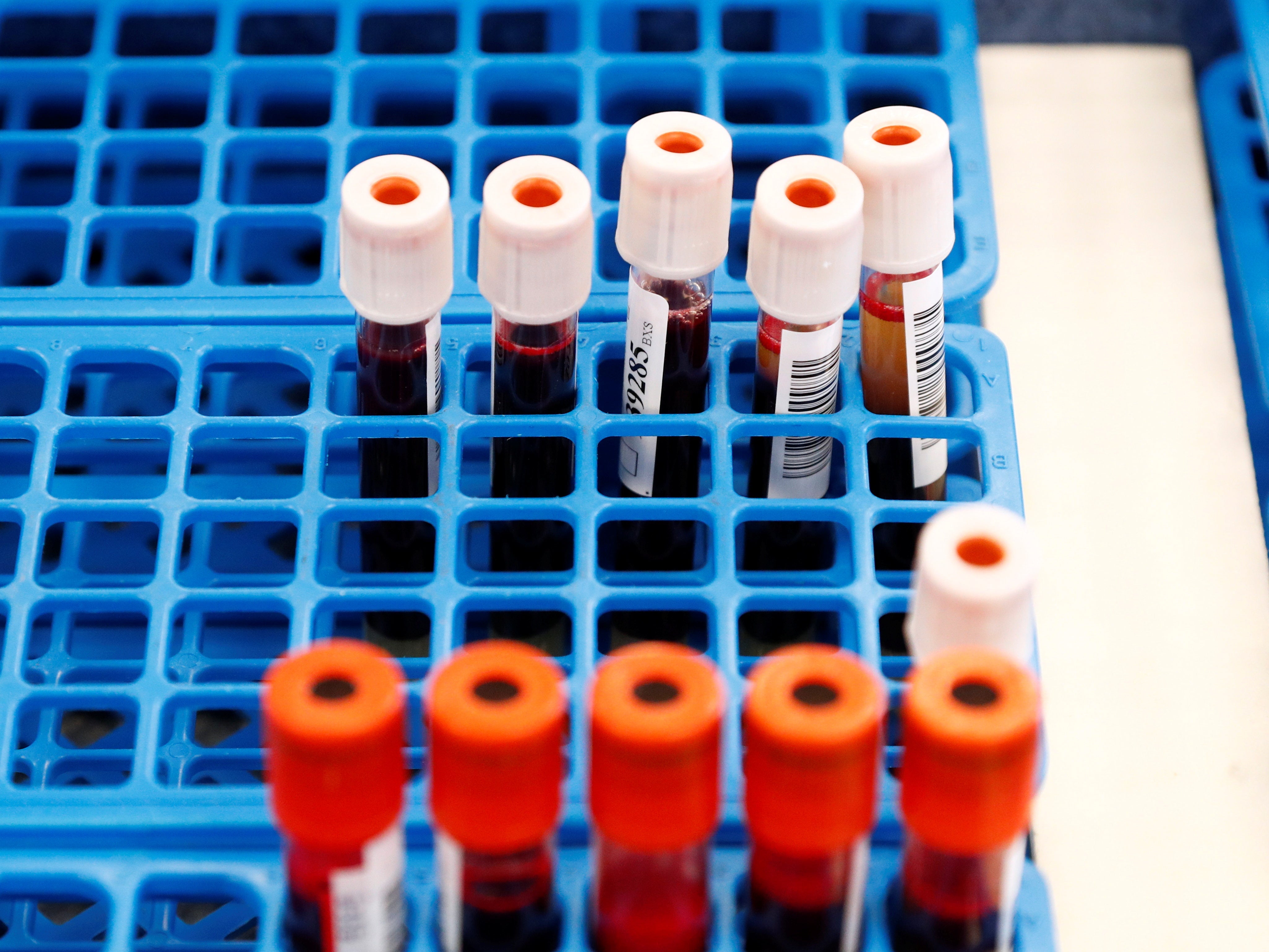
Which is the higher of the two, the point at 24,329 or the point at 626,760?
the point at 24,329

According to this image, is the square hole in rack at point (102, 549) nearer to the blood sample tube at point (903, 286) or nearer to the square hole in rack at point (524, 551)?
the square hole in rack at point (524, 551)

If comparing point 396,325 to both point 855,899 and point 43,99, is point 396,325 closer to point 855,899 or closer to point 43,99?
point 855,899

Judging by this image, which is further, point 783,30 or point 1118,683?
point 783,30

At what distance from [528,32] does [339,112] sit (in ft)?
0.58

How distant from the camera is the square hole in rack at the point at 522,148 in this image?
73cm

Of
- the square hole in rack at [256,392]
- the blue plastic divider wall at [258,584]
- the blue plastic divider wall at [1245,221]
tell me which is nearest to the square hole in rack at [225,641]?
Answer: the blue plastic divider wall at [258,584]

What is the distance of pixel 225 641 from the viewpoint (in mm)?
720

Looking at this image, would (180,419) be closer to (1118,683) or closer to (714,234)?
(714,234)

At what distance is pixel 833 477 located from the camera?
2.17 feet

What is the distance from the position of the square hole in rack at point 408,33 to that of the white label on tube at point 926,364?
15.3 inches

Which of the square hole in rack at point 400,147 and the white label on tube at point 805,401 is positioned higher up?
the square hole in rack at point 400,147

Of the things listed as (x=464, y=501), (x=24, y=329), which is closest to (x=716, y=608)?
(x=464, y=501)

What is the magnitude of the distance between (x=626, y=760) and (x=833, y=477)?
0.93 ft

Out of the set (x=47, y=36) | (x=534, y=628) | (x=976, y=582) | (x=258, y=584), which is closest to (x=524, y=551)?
(x=534, y=628)
